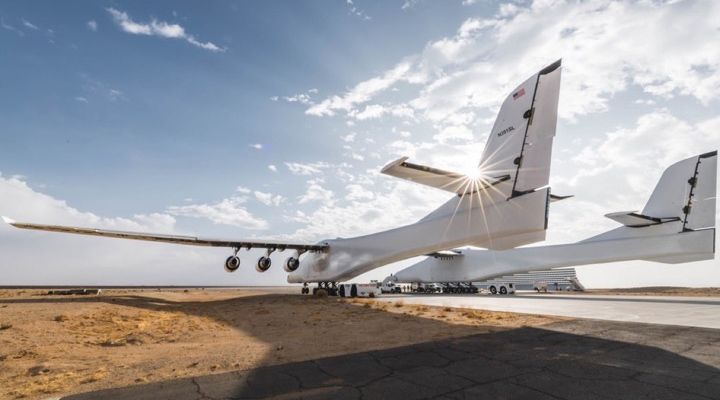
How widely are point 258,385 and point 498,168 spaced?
11777mm

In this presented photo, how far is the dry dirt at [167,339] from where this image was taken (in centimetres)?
548

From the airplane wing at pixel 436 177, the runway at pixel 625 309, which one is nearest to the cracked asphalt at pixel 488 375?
the runway at pixel 625 309

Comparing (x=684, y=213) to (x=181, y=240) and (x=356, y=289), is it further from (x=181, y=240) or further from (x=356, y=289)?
(x=181, y=240)

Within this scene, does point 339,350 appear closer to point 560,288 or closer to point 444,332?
point 444,332

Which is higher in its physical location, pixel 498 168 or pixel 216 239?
pixel 498 168

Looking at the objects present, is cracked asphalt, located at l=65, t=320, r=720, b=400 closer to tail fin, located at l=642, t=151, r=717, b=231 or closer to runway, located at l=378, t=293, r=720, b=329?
runway, located at l=378, t=293, r=720, b=329

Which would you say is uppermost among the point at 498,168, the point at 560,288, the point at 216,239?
the point at 498,168

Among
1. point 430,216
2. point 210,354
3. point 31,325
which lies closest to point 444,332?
point 210,354

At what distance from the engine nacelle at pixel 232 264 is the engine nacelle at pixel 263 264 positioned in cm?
170

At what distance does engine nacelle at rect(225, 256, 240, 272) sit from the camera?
2055 cm

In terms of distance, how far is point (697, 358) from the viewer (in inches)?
226

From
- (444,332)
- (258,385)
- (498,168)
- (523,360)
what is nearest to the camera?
(258,385)

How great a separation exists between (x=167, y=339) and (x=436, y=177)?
9058mm

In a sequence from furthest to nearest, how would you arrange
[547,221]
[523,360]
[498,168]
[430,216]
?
[430,216], [498,168], [547,221], [523,360]
